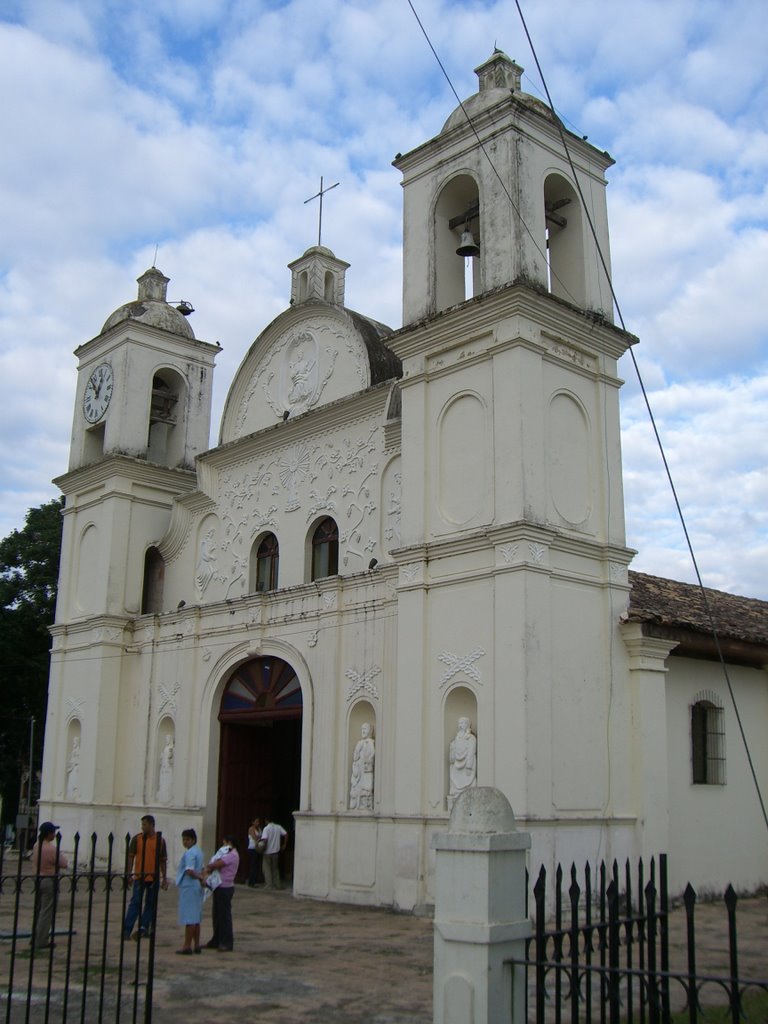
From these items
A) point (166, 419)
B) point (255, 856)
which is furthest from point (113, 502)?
point (255, 856)

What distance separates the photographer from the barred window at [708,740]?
658 inches

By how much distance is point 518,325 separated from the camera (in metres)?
15.2

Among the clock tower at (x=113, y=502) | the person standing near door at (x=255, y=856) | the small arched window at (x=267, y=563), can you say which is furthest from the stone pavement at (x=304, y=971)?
the clock tower at (x=113, y=502)

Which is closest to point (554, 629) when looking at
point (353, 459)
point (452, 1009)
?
point (353, 459)

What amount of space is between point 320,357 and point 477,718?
333 inches

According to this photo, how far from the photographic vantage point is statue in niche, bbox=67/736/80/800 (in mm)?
22109

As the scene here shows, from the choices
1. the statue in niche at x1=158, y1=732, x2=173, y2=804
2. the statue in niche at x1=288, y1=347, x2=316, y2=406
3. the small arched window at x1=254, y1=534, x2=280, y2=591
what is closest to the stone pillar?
the small arched window at x1=254, y1=534, x2=280, y2=591

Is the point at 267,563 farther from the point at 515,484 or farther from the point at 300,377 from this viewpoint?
the point at 515,484

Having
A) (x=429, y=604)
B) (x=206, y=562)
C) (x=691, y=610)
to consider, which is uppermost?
(x=206, y=562)

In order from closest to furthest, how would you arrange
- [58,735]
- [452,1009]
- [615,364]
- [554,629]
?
1. [452,1009]
2. [554,629]
3. [615,364]
4. [58,735]

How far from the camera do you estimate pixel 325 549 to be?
63.2ft

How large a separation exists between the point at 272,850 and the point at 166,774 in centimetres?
369

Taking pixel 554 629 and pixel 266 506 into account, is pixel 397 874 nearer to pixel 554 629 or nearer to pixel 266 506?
pixel 554 629

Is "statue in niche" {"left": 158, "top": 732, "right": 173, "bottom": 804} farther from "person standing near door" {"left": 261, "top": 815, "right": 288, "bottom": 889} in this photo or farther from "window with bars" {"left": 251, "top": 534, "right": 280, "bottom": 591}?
"window with bars" {"left": 251, "top": 534, "right": 280, "bottom": 591}
